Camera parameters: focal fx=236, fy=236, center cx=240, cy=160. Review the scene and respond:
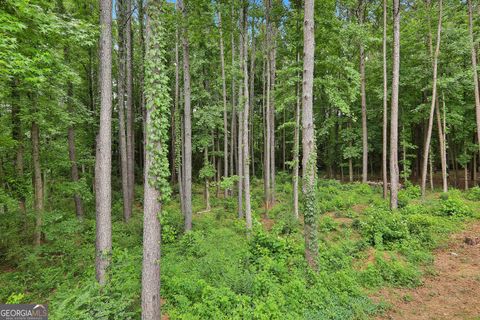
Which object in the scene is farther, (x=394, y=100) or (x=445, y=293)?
(x=394, y=100)

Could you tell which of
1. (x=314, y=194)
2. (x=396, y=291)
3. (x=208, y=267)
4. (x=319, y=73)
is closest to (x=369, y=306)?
(x=396, y=291)

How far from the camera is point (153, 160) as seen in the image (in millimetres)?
4066

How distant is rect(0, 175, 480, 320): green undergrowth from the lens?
452cm

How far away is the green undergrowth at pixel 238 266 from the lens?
452 centimetres

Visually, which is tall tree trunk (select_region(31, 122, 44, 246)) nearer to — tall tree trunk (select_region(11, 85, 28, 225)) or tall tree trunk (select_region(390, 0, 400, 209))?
tall tree trunk (select_region(11, 85, 28, 225))

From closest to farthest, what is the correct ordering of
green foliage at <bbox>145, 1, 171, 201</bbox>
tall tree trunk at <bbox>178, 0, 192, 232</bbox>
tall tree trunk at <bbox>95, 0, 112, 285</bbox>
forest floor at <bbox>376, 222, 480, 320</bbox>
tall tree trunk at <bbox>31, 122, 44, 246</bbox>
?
1. green foliage at <bbox>145, 1, 171, 201</bbox>
2. forest floor at <bbox>376, 222, 480, 320</bbox>
3. tall tree trunk at <bbox>95, 0, 112, 285</bbox>
4. tall tree trunk at <bbox>31, 122, 44, 246</bbox>
5. tall tree trunk at <bbox>178, 0, 192, 232</bbox>

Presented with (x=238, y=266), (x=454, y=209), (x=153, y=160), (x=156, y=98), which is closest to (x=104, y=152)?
(x=153, y=160)

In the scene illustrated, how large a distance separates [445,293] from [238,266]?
15.6ft

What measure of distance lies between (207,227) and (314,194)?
5362 mm

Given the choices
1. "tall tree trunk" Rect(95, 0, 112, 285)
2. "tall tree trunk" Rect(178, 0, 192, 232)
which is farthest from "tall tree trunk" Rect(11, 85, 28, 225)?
"tall tree trunk" Rect(178, 0, 192, 232)

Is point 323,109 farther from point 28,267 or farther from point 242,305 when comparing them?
point 28,267

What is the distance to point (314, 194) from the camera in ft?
18.6

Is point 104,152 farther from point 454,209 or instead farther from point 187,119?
point 454,209

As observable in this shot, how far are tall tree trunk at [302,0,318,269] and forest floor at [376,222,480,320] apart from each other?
6.04 ft
